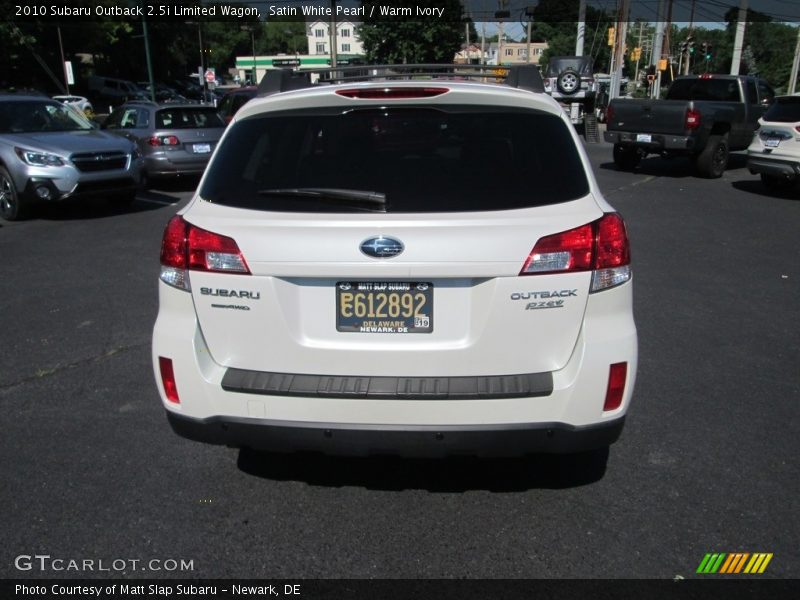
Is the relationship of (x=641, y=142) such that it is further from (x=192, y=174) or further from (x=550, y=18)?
(x=550, y=18)

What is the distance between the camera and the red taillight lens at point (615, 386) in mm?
2814

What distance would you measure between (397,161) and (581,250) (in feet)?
2.73

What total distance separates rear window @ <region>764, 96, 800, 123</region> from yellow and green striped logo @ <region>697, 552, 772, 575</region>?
10884mm

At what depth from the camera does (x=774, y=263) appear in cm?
786

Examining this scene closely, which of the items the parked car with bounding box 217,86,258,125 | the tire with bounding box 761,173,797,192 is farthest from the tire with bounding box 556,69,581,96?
the tire with bounding box 761,173,797,192

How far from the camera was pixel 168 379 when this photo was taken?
9.74 feet

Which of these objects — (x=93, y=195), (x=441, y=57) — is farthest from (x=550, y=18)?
(x=93, y=195)

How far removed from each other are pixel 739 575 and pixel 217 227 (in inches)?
97.0

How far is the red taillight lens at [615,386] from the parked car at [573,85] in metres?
20.9

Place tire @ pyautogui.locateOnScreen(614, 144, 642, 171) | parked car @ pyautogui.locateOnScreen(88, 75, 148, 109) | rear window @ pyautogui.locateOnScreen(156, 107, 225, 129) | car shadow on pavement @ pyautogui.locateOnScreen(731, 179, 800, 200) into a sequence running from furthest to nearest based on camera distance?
parked car @ pyautogui.locateOnScreen(88, 75, 148, 109), tire @ pyautogui.locateOnScreen(614, 144, 642, 171), rear window @ pyautogui.locateOnScreen(156, 107, 225, 129), car shadow on pavement @ pyautogui.locateOnScreen(731, 179, 800, 200)

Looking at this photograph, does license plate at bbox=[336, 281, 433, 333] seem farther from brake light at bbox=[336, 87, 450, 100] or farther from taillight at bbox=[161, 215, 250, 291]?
brake light at bbox=[336, 87, 450, 100]

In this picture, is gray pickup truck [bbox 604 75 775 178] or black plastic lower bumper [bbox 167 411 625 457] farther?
gray pickup truck [bbox 604 75 775 178]

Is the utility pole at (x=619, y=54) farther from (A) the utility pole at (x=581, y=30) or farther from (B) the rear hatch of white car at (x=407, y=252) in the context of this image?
(B) the rear hatch of white car at (x=407, y=252)

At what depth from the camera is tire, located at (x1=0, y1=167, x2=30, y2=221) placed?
10.2m
